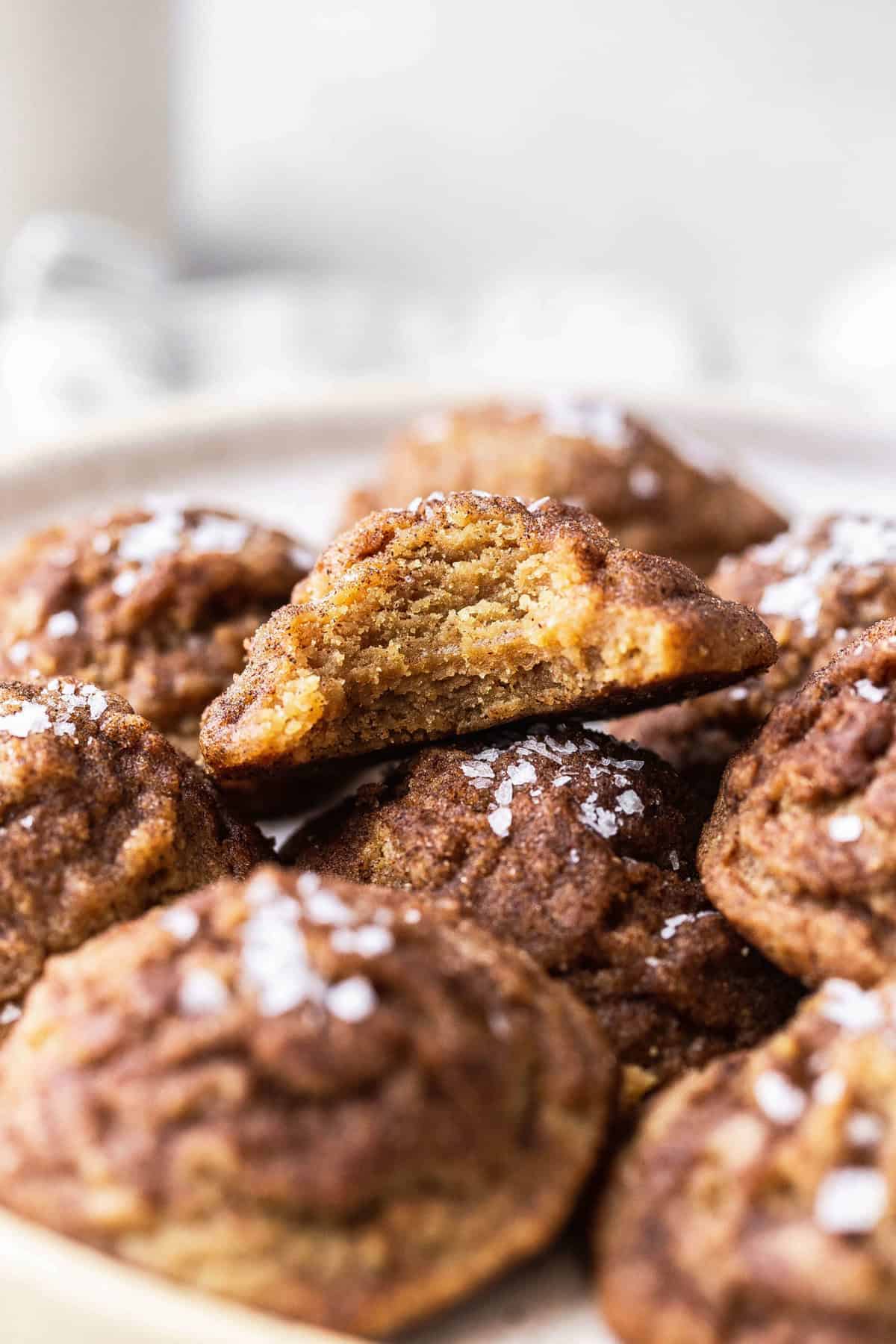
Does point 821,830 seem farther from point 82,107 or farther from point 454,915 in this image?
point 82,107

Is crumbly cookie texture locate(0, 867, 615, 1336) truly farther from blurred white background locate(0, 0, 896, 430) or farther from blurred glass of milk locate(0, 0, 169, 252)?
blurred white background locate(0, 0, 896, 430)

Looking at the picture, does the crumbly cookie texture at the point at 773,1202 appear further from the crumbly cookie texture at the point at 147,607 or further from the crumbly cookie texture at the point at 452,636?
the crumbly cookie texture at the point at 147,607

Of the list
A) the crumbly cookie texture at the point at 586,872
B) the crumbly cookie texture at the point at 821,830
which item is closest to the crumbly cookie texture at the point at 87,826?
the crumbly cookie texture at the point at 586,872

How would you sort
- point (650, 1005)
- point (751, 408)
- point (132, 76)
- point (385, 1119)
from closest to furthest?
point (385, 1119)
point (650, 1005)
point (751, 408)
point (132, 76)

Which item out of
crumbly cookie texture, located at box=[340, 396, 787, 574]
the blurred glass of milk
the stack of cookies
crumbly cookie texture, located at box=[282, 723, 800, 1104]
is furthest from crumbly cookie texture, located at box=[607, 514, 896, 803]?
the blurred glass of milk

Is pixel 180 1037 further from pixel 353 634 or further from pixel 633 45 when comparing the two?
pixel 633 45

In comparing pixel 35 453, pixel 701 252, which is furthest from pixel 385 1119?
pixel 701 252

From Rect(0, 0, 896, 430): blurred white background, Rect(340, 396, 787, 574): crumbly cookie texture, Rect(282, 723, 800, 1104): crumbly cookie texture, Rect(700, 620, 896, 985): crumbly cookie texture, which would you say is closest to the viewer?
Rect(700, 620, 896, 985): crumbly cookie texture
